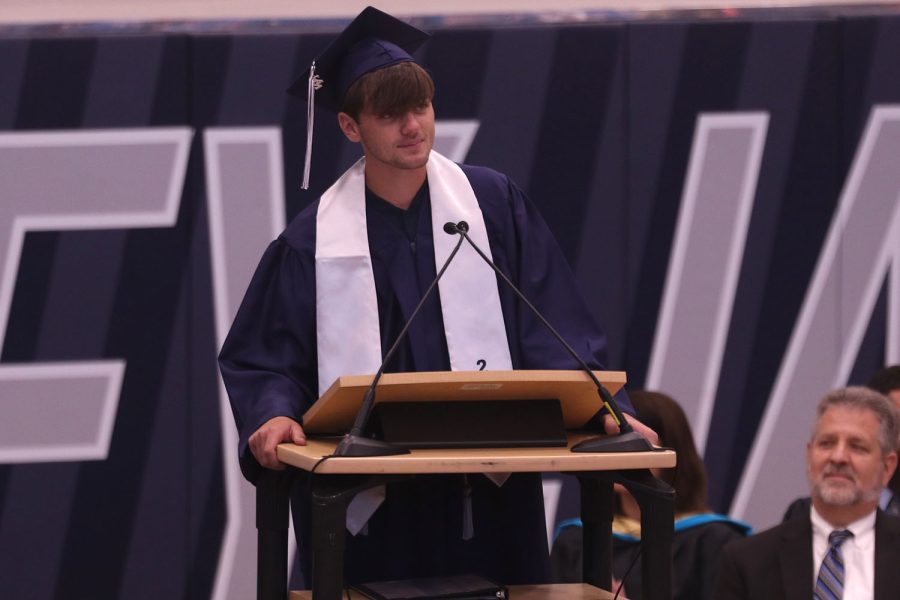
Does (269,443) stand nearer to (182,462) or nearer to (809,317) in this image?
(182,462)

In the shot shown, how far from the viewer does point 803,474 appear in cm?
520

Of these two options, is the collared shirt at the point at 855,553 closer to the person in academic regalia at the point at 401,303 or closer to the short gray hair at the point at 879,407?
the short gray hair at the point at 879,407

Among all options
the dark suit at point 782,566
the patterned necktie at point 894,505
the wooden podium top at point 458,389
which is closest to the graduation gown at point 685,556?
the dark suit at point 782,566

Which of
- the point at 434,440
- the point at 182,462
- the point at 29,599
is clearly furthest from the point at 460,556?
the point at 29,599

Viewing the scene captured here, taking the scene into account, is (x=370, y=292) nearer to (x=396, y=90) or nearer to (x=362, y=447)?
(x=396, y=90)

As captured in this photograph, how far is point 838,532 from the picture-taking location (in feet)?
12.1

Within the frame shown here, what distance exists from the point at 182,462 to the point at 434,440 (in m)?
3.05

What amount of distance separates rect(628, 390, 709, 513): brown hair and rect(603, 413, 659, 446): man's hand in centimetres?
155

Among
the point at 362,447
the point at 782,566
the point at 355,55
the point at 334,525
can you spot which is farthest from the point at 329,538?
the point at 782,566

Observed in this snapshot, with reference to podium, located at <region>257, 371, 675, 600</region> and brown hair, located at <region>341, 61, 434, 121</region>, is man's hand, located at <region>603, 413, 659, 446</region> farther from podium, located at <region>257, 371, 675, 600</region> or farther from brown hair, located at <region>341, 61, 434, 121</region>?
brown hair, located at <region>341, 61, 434, 121</region>

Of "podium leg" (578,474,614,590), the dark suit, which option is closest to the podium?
"podium leg" (578,474,614,590)

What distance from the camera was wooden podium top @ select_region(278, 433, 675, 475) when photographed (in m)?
2.06

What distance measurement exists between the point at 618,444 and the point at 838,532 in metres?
1.73

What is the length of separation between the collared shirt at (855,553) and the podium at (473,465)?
142 centimetres
